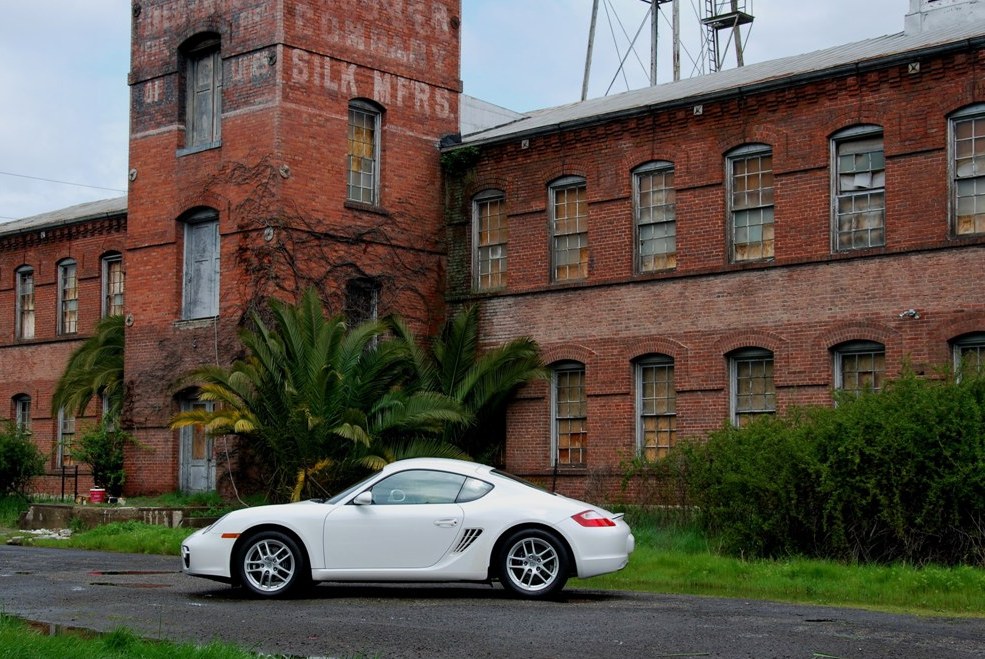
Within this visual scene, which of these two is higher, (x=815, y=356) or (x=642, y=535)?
(x=815, y=356)

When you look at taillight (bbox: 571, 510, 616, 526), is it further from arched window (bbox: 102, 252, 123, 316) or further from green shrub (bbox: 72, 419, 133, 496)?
arched window (bbox: 102, 252, 123, 316)

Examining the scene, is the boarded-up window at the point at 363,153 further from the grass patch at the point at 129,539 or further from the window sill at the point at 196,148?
the grass patch at the point at 129,539

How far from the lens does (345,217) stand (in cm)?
2562

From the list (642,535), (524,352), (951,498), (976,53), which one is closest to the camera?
(951,498)

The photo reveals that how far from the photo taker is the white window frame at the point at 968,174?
66.0 feet

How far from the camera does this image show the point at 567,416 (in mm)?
→ 24781

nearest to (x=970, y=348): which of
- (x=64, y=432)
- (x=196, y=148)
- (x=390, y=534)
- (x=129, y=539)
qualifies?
(x=390, y=534)

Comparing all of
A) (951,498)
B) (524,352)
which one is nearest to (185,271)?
(524,352)

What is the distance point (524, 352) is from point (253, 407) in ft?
16.5

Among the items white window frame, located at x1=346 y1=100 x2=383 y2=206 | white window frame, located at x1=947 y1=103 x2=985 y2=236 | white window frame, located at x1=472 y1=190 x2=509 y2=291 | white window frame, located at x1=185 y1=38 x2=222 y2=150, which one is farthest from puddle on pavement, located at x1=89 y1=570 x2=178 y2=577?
white window frame, located at x1=947 y1=103 x2=985 y2=236

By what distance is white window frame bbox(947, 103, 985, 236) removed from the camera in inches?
792

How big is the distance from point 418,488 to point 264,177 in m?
12.7

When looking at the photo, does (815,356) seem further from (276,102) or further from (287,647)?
(287,647)

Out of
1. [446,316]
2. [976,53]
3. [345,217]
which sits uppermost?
[976,53]
